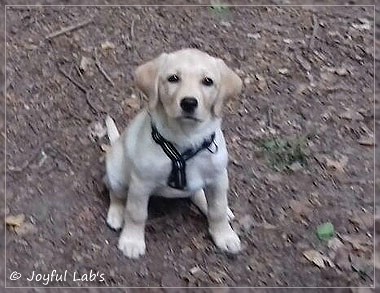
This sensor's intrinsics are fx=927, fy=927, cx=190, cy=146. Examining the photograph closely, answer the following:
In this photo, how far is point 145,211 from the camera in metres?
2.83

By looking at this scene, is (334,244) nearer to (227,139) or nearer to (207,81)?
(227,139)

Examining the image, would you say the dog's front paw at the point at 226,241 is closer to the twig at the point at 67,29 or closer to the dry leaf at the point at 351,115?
the dry leaf at the point at 351,115

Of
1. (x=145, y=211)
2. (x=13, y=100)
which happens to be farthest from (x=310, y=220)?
(x=13, y=100)

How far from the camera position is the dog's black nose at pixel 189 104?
248cm

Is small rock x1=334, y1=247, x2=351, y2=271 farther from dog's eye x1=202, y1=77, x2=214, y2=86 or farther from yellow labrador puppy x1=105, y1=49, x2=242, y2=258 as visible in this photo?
dog's eye x1=202, y1=77, x2=214, y2=86

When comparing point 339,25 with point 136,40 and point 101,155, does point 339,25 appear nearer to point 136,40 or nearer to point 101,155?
point 136,40

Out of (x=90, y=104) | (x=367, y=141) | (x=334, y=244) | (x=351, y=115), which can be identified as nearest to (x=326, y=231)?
(x=334, y=244)

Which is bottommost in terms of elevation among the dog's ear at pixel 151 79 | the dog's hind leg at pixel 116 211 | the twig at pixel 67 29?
the dog's hind leg at pixel 116 211

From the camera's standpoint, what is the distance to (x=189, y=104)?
97.9 inches

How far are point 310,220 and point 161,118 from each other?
67cm

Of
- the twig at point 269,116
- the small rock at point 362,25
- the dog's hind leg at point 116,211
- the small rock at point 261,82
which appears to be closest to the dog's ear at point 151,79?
the dog's hind leg at point 116,211

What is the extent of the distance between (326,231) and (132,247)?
0.63 metres

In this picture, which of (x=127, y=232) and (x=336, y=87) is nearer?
(x=127, y=232)

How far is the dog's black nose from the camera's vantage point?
8.13 ft
